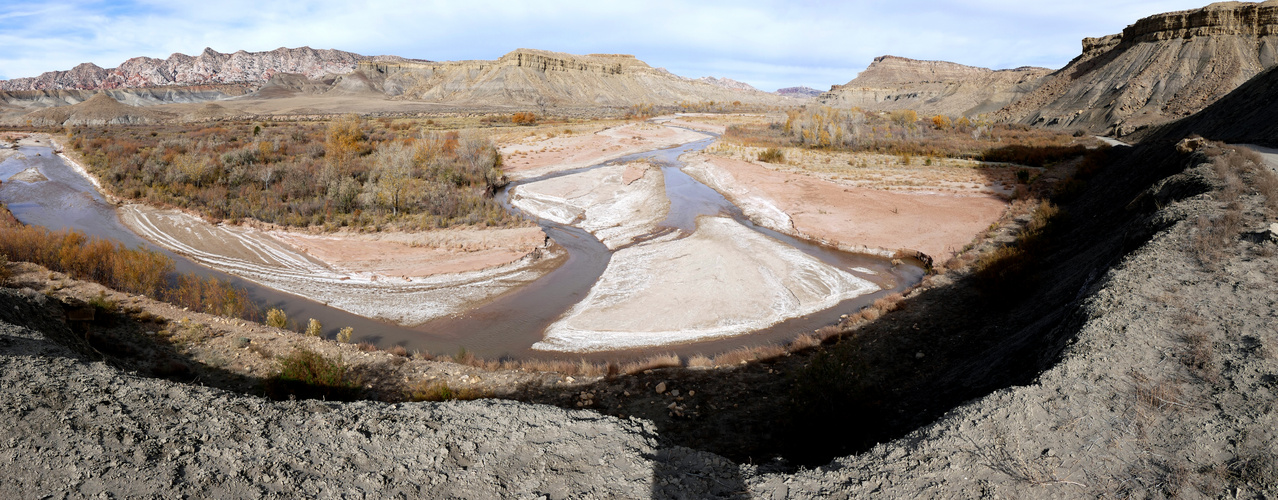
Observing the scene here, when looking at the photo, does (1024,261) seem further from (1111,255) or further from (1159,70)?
(1159,70)

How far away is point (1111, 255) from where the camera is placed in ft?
33.4

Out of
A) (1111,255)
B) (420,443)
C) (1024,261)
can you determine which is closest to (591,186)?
(1024,261)

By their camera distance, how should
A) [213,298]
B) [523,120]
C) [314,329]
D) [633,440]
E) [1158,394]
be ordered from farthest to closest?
[523,120], [213,298], [314,329], [633,440], [1158,394]

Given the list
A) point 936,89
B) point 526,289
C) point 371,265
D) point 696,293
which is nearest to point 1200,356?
point 696,293

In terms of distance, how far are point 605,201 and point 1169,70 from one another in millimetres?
59276

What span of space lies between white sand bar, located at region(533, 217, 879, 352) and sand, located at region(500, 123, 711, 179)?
18.7 meters

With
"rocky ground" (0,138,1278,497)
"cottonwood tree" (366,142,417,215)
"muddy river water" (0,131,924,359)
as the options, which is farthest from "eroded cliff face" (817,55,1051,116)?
"rocky ground" (0,138,1278,497)

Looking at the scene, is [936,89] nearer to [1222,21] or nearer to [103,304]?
[1222,21]

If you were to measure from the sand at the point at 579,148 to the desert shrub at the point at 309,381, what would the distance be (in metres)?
25.0

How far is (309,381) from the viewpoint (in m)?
8.21

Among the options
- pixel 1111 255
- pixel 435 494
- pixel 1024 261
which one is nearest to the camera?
pixel 435 494

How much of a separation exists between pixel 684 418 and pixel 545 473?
11.5 feet

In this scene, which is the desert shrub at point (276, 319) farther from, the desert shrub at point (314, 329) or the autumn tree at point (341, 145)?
the autumn tree at point (341, 145)

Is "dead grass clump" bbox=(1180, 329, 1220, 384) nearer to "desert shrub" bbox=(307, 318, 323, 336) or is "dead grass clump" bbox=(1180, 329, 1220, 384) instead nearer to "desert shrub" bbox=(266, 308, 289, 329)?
"desert shrub" bbox=(307, 318, 323, 336)
